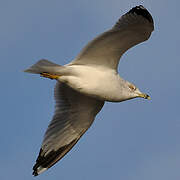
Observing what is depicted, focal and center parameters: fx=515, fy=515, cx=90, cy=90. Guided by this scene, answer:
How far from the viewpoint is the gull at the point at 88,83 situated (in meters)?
8.61

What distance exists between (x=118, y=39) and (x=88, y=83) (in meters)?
0.92

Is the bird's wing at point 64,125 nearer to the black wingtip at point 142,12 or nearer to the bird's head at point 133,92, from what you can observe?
the bird's head at point 133,92

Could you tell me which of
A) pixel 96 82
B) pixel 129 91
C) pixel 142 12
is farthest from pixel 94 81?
pixel 142 12

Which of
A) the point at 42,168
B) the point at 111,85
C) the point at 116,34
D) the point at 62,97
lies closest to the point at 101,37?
the point at 116,34

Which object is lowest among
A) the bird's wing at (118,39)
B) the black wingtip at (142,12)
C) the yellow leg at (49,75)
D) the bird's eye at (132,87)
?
the yellow leg at (49,75)

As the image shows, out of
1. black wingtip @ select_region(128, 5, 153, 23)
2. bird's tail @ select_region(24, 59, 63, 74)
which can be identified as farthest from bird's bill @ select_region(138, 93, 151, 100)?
bird's tail @ select_region(24, 59, 63, 74)

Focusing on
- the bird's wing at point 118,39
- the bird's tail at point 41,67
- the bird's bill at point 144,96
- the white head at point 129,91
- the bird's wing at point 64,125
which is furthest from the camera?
the bird's wing at point 64,125

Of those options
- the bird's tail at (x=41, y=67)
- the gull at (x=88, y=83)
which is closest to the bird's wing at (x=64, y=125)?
the gull at (x=88, y=83)

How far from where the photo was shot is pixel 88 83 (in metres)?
8.95

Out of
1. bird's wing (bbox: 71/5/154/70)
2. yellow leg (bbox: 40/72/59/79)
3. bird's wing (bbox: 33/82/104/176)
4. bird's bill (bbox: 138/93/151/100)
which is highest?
bird's wing (bbox: 71/5/154/70)

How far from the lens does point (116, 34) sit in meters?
8.66

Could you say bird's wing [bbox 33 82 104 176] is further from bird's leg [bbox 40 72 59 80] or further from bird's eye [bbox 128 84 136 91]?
bird's leg [bbox 40 72 59 80]

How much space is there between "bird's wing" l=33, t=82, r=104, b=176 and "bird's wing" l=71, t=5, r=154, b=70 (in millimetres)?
1178

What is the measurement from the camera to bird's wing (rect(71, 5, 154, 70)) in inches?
337
